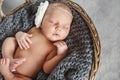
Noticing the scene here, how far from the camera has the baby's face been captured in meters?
1.25

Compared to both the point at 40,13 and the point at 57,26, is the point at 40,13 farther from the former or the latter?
the point at 57,26

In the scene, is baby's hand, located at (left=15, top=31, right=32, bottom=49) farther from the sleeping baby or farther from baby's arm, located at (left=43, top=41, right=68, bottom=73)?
baby's arm, located at (left=43, top=41, right=68, bottom=73)

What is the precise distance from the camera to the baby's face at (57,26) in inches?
49.2

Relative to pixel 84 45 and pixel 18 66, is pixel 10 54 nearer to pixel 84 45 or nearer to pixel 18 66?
pixel 18 66

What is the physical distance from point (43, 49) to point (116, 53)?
18.2 inches

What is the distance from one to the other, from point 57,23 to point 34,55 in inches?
6.3

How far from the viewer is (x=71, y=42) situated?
126 centimetres

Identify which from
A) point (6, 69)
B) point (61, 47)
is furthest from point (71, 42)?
point (6, 69)

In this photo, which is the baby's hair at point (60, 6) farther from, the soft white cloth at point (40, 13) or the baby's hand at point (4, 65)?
the baby's hand at point (4, 65)

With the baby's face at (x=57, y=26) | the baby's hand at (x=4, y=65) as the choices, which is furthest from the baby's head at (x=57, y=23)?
the baby's hand at (x=4, y=65)

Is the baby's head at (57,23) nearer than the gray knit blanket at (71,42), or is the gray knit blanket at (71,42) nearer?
the gray knit blanket at (71,42)

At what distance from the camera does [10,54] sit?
1284 mm

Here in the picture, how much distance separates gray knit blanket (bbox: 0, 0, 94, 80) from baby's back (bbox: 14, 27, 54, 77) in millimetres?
34

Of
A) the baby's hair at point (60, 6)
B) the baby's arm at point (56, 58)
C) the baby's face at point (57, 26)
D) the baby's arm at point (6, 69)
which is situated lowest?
the baby's arm at point (6, 69)
